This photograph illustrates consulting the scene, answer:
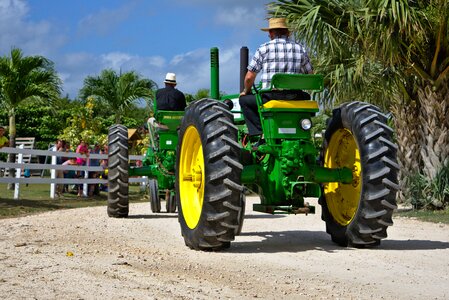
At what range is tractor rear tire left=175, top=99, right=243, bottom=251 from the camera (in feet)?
26.3

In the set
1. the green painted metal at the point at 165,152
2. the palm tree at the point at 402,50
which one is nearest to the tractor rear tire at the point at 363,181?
the green painted metal at the point at 165,152

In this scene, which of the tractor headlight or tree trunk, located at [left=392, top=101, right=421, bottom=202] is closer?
the tractor headlight

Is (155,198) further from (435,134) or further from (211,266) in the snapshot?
(211,266)

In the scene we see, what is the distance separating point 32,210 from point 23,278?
934cm

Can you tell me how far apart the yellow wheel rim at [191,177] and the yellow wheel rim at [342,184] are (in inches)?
63.6

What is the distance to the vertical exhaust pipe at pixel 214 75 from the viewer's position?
1171 cm

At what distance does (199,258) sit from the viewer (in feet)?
25.3

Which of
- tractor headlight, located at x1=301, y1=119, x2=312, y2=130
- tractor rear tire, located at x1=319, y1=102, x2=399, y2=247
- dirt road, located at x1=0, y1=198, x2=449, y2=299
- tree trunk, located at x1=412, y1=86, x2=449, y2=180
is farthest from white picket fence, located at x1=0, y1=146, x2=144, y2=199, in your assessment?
tractor headlight, located at x1=301, y1=119, x2=312, y2=130

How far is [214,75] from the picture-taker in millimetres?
11836

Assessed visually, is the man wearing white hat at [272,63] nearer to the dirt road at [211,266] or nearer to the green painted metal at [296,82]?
the green painted metal at [296,82]

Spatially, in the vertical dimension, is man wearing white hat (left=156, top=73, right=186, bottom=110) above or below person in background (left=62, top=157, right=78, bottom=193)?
above

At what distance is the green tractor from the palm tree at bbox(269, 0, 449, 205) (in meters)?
3.44

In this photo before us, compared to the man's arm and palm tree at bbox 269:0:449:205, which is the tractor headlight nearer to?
the man's arm

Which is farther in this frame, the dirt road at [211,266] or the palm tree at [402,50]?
the palm tree at [402,50]
